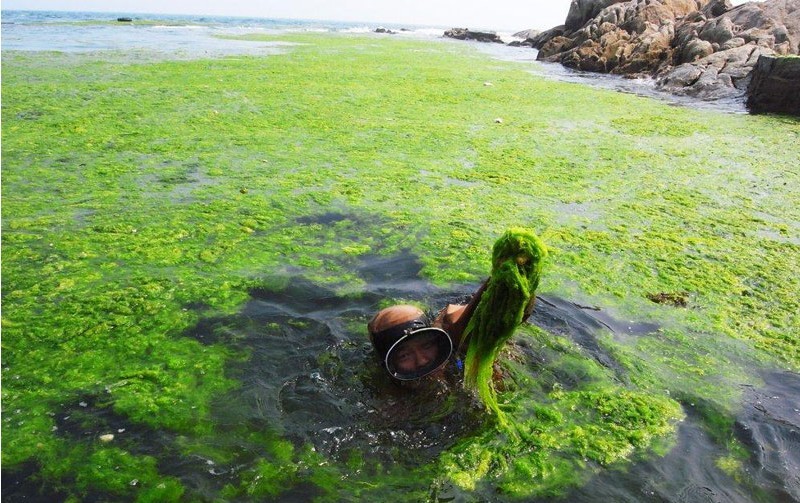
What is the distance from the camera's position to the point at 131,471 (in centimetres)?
258

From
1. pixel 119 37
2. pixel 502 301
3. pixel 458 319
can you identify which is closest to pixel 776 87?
pixel 458 319

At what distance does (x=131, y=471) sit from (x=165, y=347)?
1.07 metres

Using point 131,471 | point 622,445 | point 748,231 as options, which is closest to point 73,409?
point 131,471

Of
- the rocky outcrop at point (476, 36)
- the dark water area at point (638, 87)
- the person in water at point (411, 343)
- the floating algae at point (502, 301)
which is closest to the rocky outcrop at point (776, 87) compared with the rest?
the dark water area at point (638, 87)

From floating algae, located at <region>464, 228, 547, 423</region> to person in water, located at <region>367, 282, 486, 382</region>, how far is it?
4.7 inches

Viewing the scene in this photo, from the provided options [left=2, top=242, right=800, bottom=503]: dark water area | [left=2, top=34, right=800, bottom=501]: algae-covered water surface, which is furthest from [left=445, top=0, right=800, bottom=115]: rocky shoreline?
[left=2, top=242, right=800, bottom=503]: dark water area

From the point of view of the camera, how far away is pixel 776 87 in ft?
41.9

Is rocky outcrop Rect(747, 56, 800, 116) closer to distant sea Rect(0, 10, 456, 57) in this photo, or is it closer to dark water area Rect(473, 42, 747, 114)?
dark water area Rect(473, 42, 747, 114)

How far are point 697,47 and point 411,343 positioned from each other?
66.1 feet

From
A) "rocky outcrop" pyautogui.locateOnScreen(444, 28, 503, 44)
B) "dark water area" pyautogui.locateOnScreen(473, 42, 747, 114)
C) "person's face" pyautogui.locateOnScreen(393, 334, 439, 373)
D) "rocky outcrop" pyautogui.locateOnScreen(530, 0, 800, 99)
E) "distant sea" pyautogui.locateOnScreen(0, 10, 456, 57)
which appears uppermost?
"rocky outcrop" pyautogui.locateOnScreen(530, 0, 800, 99)

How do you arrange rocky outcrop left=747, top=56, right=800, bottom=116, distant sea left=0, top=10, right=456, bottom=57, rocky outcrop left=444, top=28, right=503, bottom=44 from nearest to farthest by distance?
1. rocky outcrop left=747, top=56, right=800, bottom=116
2. distant sea left=0, top=10, right=456, bottom=57
3. rocky outcrop left=444, top=28, right=503, bottom=44

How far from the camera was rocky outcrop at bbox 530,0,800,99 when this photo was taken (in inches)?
646

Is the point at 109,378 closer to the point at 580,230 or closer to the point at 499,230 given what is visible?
the point at 499,230

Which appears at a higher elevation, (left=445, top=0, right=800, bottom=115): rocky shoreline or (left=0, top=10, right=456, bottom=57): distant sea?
(left=445, top=0, right=800, bottom=115): rocky shoreline
